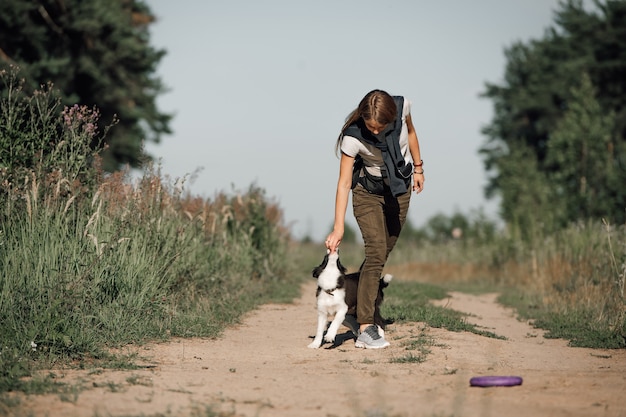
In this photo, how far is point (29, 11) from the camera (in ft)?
86.9

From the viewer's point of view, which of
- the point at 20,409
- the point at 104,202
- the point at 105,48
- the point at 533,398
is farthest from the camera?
the point at 105,48

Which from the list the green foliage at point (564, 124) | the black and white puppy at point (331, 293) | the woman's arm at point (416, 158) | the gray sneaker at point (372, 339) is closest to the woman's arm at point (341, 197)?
the black and white puppy at point (331, 293)

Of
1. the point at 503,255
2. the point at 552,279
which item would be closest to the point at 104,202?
the point at 552,279

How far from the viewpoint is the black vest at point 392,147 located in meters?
7.13

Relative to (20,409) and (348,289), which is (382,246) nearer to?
(348,289)

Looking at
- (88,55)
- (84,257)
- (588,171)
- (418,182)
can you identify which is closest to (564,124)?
(588,171)

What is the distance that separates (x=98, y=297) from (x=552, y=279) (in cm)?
887

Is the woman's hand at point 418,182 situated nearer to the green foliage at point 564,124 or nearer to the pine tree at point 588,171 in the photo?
the green foliage at point 564,124

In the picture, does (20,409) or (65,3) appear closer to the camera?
(20,409)

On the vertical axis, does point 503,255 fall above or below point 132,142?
below

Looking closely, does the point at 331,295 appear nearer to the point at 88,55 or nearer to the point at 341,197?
the point at 341,197

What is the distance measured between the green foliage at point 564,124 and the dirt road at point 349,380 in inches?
456

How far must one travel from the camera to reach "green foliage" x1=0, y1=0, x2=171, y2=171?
25.0 m

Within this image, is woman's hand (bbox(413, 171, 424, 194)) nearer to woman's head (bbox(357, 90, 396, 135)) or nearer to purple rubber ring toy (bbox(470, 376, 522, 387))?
woman's head (bbox(357, 90, 396, 135))
